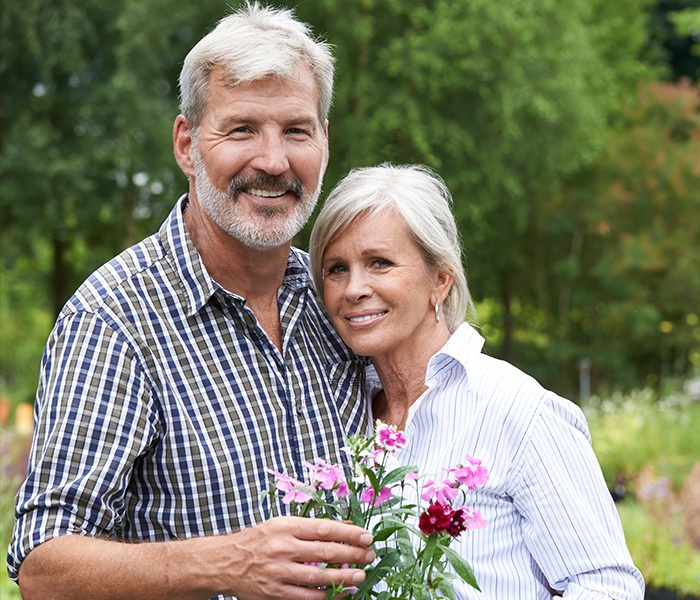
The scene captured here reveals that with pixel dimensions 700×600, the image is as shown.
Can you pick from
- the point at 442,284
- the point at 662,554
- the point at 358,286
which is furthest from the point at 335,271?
the point at 662,554

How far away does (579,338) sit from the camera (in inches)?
1033

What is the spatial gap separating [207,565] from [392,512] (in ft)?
1.34

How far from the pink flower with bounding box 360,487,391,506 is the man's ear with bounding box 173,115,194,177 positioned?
1.25 metres

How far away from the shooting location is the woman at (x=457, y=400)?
256cm

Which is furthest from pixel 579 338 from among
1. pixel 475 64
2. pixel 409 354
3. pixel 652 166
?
pixel 409 354

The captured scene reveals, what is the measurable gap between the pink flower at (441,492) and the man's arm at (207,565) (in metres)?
0.17

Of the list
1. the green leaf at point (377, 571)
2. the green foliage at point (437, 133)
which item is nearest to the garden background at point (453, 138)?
the green foliage at point (437, 133)

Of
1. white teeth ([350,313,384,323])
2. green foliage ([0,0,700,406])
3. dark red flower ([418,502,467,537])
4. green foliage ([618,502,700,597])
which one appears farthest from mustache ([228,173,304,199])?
green foliage ([0,0,700,406])

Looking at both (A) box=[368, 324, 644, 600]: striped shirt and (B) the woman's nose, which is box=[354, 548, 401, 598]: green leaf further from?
(B) the woman's nose

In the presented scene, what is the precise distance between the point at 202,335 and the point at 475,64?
17.2m

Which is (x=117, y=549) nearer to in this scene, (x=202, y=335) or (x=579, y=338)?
(x=202, y=335)

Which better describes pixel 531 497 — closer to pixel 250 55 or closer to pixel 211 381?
pixel 211 381

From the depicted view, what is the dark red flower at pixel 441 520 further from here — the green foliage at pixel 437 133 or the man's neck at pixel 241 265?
the green foliage at pixel 437 133

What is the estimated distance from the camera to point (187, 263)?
274 centimetres
